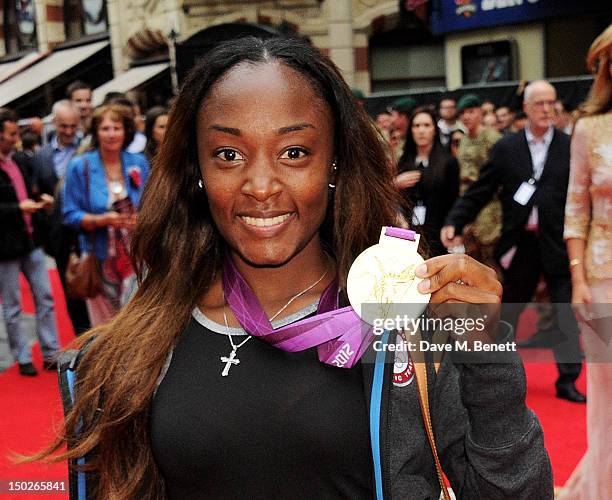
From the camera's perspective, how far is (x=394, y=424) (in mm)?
1420

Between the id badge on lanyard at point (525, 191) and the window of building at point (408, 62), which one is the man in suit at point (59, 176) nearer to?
the id badge on lanyard at point (525, 191)

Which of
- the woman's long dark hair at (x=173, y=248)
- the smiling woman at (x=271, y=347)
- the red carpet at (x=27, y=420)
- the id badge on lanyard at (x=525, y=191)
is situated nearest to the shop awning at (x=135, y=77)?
the red carpet at (x=27, y=420)

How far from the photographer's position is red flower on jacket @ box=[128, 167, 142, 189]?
4.98 m

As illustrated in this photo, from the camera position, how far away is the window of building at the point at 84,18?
7746 millimetres

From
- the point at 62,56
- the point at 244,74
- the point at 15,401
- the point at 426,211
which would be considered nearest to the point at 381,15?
the point at 62,56

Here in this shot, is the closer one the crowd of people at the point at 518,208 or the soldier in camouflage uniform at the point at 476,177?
the crowd of people at the point at 518,208

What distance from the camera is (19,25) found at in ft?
22.6

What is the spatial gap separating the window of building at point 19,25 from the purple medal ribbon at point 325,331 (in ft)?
18.4

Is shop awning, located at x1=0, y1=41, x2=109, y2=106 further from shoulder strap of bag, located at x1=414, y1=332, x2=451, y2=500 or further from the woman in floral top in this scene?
shoulder strap of bag, located at x1=414, y1=332, x2=451, y2=500

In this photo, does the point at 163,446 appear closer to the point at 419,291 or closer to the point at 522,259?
the point at 419,291

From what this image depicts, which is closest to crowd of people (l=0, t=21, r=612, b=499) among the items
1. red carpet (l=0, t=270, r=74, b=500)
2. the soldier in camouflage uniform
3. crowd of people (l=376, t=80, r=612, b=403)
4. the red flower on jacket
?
red carpet (l=0, t=270, r=74, b=500)

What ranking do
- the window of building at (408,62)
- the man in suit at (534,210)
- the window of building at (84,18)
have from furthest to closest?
the window of building at (408,62), the window of building at (84,18), the man in suit at (534,210)

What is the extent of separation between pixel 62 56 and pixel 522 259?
16.8 feet

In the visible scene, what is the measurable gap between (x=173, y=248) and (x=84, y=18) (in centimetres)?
769
